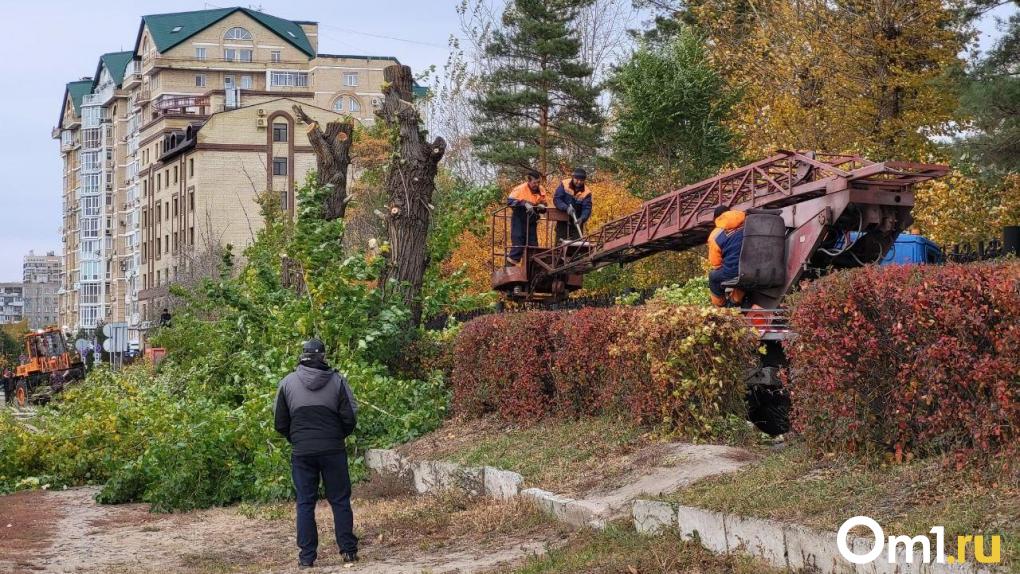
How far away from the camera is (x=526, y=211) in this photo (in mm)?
18688

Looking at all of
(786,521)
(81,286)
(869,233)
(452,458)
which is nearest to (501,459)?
(452,458)

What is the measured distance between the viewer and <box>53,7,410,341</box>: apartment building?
99.8 m

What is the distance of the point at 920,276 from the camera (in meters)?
8.08

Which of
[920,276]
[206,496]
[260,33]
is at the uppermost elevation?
[260,33]

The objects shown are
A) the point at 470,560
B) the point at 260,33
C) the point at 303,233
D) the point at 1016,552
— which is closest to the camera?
the point at 1016,552

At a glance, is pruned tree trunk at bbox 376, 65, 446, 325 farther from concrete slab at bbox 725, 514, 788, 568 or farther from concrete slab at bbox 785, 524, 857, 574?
concrete slab at bbox 785, 524, 857, 574

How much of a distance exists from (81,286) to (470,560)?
461 ft

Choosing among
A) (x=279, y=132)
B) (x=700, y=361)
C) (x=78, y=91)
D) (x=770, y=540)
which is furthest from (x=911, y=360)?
(x=78, y=91)

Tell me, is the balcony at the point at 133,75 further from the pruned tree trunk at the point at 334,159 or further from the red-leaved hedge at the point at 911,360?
the red-leaved hedge at the point at 911,360

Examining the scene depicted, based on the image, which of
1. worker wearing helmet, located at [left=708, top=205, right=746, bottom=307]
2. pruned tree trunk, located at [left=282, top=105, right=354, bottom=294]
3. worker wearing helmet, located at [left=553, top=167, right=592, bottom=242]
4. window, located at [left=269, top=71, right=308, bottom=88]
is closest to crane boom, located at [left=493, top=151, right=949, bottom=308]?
worker wearing helmet, located at [left=708, top=205, right=746, bottom=307]

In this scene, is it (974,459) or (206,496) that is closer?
(974,459)

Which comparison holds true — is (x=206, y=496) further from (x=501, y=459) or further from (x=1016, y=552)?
(x=1016, y=552)

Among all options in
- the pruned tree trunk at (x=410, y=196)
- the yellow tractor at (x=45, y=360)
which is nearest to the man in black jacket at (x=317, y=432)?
the pruned tree trunk at (x=410, y=196)

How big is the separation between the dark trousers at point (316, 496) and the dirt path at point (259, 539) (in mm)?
181
